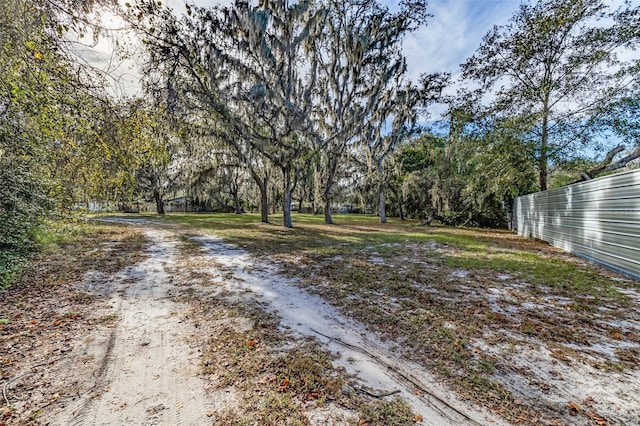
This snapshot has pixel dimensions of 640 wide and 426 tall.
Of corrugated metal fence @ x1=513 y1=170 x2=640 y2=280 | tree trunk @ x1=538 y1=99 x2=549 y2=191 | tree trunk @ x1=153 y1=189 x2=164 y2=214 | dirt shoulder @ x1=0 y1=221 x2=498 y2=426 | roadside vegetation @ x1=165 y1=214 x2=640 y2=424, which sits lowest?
roadside vegetation @ x1=165 y1=214 x2=640 y2=424

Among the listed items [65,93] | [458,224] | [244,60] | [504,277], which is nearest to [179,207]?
[244,60]

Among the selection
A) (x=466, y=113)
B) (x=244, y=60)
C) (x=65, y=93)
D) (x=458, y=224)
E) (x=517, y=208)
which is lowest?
(x=458, y=224)

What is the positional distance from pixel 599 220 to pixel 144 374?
26.0 ft

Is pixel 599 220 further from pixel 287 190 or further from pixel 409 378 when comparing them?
pixel 287 190

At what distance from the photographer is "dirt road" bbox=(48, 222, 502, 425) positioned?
5.36ft

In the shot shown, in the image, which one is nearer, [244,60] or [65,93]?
[65,93]

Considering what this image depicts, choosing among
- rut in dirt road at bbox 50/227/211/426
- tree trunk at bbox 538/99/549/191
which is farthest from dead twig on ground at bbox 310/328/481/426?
tree trunk at bbox 538/99/549/191

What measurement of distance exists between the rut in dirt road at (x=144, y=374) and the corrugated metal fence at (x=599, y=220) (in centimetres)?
640

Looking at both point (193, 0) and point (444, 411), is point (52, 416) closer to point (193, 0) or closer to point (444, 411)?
point (444, 411)

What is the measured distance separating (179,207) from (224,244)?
32.3m

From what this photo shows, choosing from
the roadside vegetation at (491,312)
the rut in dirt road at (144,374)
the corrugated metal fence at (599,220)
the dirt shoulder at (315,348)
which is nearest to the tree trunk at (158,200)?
the dirt shoulder at (315,348)

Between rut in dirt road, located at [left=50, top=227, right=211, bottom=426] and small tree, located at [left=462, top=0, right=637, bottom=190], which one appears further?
small tree, located at [left=462, top=0, right=637, bottom=190]

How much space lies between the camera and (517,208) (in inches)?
486

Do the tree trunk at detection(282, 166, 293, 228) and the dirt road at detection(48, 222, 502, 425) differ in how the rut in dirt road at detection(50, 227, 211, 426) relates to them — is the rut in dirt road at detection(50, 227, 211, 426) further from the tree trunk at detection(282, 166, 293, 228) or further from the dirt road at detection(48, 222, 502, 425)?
the tree trunk at detection(282, 166, 293, 228)
